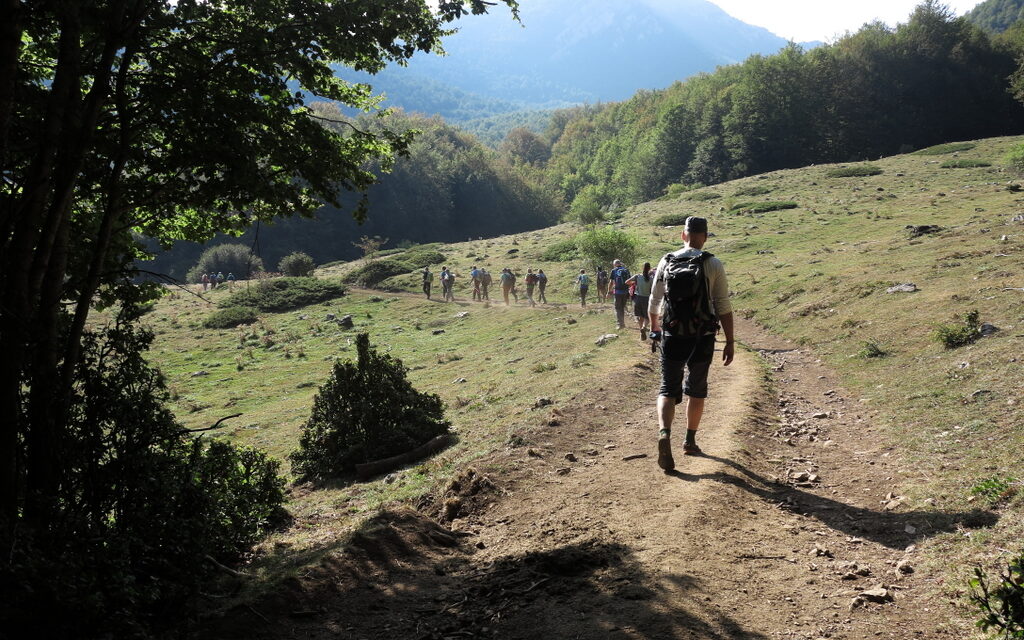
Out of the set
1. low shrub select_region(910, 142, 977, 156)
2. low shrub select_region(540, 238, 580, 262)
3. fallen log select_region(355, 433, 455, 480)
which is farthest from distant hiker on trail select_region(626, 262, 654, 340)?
low shrub select_region(910, 142, 977, 156)

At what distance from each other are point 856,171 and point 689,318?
60.2m

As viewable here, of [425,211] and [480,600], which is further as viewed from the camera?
[425,211]

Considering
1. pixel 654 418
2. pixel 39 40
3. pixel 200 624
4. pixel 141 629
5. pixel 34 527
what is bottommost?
pixel 654 418

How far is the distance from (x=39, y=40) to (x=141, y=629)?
537 centimetres

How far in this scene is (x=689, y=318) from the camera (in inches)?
243

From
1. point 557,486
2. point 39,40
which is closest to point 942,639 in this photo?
point 557,486

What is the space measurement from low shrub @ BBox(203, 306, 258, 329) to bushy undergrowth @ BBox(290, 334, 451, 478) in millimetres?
29428

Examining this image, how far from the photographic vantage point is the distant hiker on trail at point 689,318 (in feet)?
20.2

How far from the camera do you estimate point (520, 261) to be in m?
46.1

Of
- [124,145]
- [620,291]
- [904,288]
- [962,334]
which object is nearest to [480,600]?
[124,145]

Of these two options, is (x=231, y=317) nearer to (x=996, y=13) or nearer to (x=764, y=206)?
(x=764, y=206)

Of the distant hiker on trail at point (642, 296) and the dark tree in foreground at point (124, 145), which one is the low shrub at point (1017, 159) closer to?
the distant hiker on trail at point (642, 296)

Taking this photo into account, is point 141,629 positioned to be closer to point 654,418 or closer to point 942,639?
point 942,639

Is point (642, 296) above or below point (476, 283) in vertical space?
below
